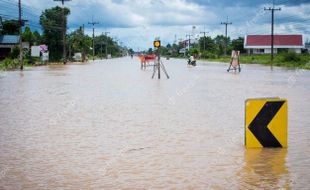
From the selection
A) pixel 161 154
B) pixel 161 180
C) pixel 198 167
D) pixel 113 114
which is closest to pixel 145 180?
pixel 161 180

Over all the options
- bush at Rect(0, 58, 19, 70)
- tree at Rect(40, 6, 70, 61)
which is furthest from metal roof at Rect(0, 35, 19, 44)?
bush at Rect(0, 58, 19, 70)

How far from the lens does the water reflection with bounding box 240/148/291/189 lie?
19.8 feet

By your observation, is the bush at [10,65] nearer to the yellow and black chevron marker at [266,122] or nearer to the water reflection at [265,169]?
the yellow and black chevron marker at [266,122]

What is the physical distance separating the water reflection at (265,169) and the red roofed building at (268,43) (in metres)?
119

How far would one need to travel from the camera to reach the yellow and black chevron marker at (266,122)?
823cm

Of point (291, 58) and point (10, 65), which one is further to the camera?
point (291, 58)

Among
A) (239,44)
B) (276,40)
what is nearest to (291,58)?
(276,40)

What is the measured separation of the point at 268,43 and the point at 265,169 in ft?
398

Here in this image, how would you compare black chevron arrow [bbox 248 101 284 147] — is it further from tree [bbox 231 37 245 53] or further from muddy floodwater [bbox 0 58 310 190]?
tree [bbox 231 37 245 53]

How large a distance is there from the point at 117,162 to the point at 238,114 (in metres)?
6.13

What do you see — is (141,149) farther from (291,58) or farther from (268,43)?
(268,43)

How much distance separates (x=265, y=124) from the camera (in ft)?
27.2

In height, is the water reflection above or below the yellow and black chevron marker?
below

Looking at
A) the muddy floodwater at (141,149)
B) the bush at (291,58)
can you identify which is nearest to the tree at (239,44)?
the bush at (291,58)
